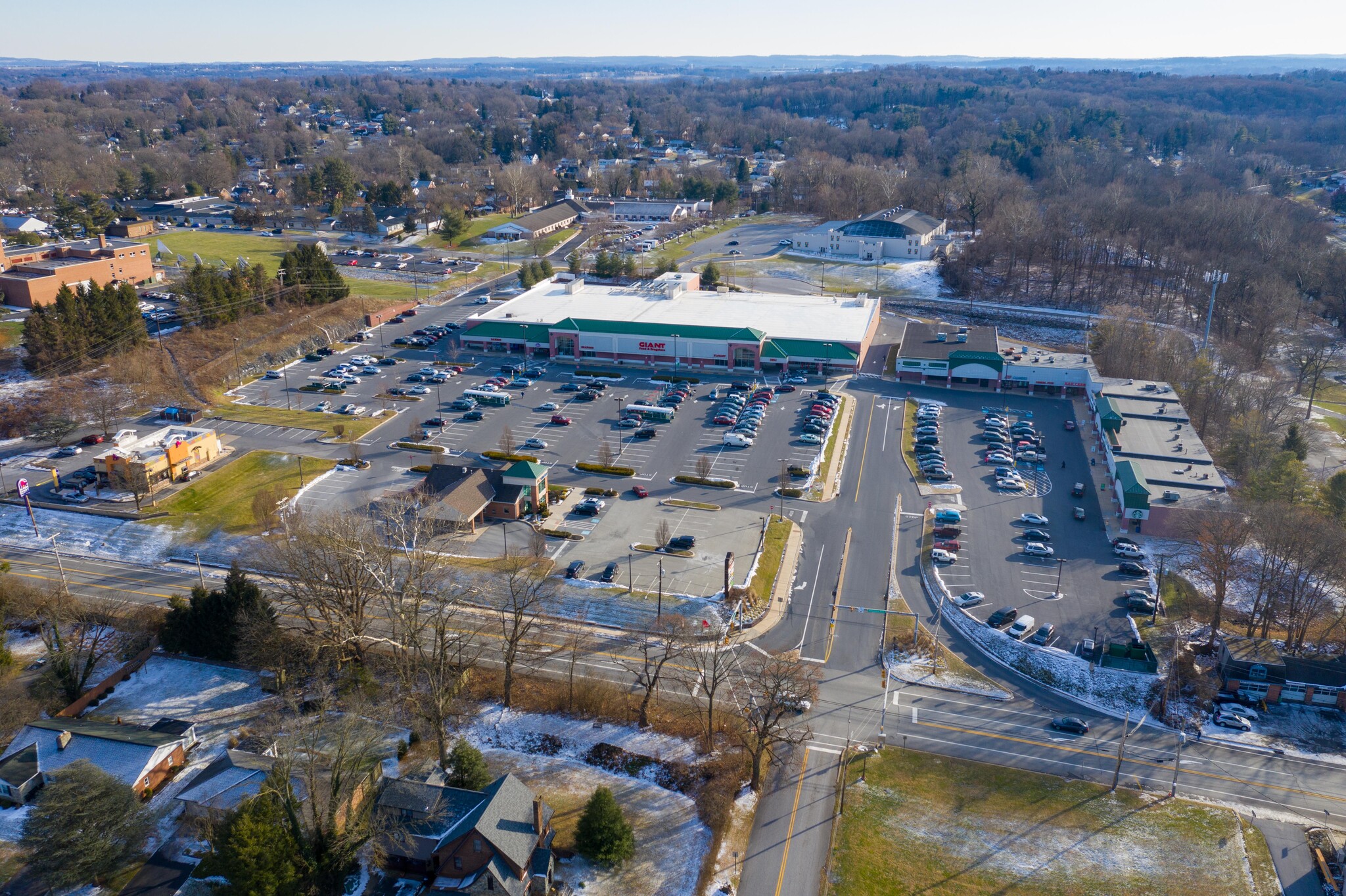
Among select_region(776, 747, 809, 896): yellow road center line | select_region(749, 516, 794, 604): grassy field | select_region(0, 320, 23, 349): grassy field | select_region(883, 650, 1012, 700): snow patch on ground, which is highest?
select_region(0, 320, 23, 349): grassy field

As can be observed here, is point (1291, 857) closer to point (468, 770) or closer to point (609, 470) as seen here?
point (468, 770)

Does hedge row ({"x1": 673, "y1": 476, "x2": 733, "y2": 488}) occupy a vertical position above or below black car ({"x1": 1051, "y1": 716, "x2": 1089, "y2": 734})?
above

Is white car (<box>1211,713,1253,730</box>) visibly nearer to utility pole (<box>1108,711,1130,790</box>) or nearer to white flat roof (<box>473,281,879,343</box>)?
utility pole (<box>1108,711,1130,790</box>)

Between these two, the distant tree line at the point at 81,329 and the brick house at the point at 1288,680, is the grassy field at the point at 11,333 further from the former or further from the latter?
the brick house at the point at 1288,680

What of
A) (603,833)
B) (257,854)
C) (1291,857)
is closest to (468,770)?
(603,833)

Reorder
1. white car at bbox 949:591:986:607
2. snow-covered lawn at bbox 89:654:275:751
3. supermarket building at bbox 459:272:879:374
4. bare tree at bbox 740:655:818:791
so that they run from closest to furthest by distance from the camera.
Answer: bare tree at bbox 740:655:818:791
snow-covered lawn at bbox 89:654:275:751
white car at bbox 949:591:986:607
supermarket building at bbox 459:272:879:374

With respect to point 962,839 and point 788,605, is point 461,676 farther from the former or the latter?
point 962,839

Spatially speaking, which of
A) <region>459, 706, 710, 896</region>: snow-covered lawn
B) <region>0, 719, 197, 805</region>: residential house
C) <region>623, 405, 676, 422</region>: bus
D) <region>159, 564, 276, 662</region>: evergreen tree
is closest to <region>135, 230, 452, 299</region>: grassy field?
<region>623, 405, 676, 422</region>: bus
